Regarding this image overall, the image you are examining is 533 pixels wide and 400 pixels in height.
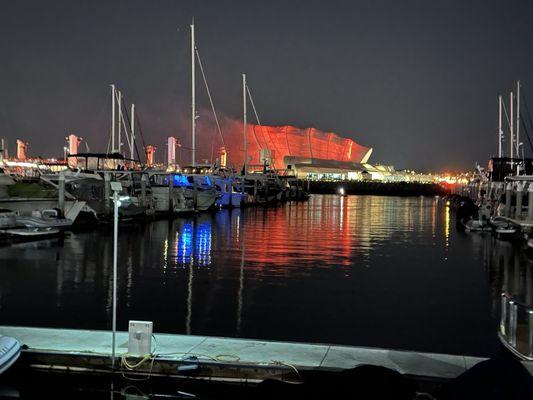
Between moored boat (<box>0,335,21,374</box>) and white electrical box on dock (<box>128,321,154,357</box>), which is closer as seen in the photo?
moored boat (<box>0,335,21,374</box>)

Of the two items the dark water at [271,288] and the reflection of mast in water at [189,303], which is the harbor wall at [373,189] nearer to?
the dark water at [271,288]

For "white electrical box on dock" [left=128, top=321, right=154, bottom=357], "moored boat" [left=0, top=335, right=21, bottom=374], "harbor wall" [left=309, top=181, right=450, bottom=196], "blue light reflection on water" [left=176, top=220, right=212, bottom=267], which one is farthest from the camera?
→ "harbor wall" [left=309, top=181, right=450, bottom=196]

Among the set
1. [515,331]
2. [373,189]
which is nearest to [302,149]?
[373,189]

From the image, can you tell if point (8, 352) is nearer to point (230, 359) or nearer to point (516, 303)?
point (230, 359)

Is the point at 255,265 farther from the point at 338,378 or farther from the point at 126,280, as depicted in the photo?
the point at 338,378

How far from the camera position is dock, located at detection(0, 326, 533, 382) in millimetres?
7910

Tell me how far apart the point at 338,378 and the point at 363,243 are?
22.7 metres

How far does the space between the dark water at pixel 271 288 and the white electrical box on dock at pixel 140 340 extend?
135 inches

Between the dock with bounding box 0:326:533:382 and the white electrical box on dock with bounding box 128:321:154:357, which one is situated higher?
the white electrical box on dock with bounding box 128:321:154:357

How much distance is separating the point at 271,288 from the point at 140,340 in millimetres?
8412

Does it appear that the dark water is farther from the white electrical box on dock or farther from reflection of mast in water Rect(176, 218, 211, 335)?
the white electrical box on dock

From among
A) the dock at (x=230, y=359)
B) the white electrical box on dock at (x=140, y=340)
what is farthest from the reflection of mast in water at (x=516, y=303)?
the white electrical box on dock at (x=140, y=340)

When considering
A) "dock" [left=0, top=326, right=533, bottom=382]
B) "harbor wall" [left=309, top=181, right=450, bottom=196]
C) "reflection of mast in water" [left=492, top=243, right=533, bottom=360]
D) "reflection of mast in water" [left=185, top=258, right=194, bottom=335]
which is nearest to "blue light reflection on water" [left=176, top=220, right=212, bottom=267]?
"reflection of mast in water" [left=185, top=258, right=194, bottom=335]

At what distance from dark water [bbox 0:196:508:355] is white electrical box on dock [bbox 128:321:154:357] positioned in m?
3.44
